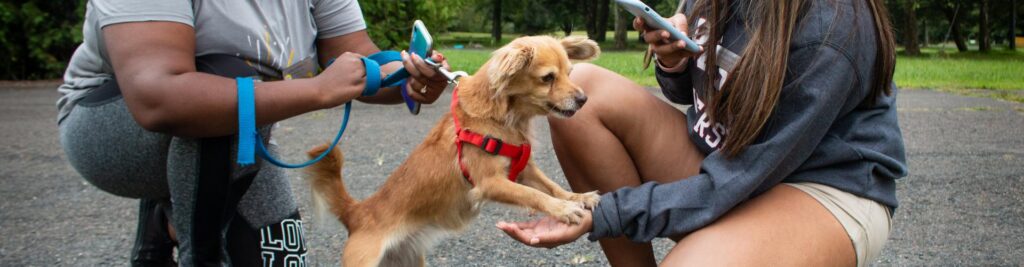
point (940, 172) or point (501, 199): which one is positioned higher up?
point (501, 199)

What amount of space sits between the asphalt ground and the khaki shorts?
49.8 inches

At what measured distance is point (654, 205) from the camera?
198 centimetres

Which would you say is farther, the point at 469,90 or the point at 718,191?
the point at 469,90

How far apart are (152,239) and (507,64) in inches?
44.3

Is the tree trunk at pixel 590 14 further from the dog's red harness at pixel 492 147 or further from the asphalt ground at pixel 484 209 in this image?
the dog's red harness at pixel 492 147

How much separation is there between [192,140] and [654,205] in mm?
1022

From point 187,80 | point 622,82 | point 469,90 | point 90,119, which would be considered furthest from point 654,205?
point 90,119

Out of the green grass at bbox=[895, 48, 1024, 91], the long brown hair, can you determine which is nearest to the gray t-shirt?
the long brown hair

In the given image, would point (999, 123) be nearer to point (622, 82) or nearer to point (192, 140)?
point (622, 82)

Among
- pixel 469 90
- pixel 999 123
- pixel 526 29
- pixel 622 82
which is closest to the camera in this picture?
pixel 622 82

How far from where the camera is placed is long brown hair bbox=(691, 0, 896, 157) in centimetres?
186

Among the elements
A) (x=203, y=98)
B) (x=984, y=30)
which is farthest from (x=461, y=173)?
(x=984, y=30)

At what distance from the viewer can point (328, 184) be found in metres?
2.61

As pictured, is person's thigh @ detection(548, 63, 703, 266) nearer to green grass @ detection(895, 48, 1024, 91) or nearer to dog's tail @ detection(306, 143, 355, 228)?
dog's tail @ detection(306, 143, 355, 228)
